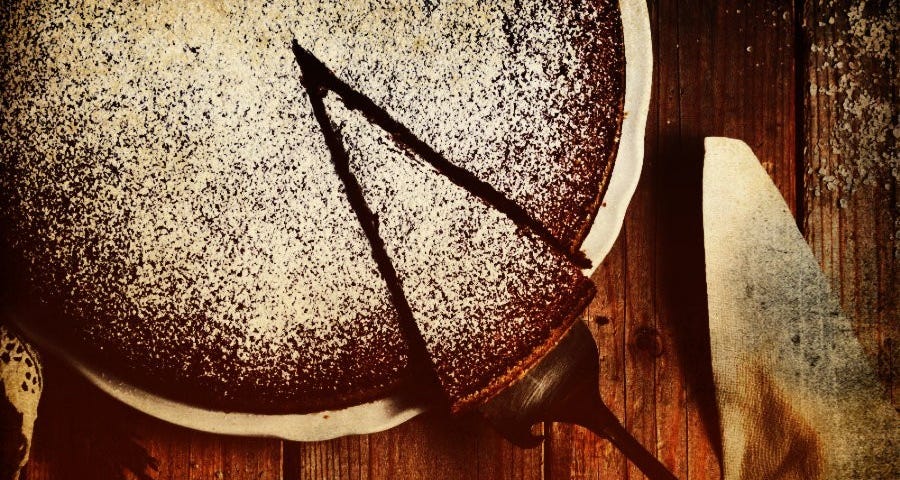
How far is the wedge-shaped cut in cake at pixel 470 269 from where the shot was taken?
95 cm

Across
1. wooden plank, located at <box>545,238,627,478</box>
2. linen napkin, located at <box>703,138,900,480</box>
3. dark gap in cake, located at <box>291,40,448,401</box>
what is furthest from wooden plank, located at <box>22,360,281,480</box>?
linen napkin, located at <box>703,138,900,480</box>

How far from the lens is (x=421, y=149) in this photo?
979 mm

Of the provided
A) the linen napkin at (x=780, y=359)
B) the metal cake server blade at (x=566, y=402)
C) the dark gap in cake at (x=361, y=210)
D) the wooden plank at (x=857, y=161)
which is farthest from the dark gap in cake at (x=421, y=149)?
the wooden plank at (x=857, y=161)

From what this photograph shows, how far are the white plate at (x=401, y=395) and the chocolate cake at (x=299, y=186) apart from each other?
0.08 feet

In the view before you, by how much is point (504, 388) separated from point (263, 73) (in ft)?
2.24

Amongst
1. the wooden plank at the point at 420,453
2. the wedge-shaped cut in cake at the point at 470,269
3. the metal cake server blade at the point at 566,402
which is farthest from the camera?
the wooden plank at the point at 420,453

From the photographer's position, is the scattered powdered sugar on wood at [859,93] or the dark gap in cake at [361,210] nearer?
the dark gap in cake at [361,210]

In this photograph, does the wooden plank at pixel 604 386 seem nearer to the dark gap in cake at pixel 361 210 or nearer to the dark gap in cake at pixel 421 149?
the dark gap in cake at pixel 421 149

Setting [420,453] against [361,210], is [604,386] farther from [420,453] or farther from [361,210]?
[361,210]

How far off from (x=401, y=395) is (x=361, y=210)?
1.08 ft

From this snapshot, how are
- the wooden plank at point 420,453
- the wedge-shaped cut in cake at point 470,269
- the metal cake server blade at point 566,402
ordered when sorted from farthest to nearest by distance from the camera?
the wooden plank at point 420,453 → the metal cake server blade at point 566,402 → the wedge-shaped cut in cake at point 470,269

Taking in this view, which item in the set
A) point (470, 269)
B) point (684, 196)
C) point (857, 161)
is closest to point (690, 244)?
point (684, 196)

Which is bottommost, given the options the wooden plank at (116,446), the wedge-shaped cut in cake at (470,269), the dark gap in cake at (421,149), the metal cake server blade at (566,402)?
the wooden plank at (116,446)

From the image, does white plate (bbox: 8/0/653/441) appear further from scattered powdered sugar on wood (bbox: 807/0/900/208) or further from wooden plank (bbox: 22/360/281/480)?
scattered powdered sugar on wood (bbox: 807/0/900/208)
